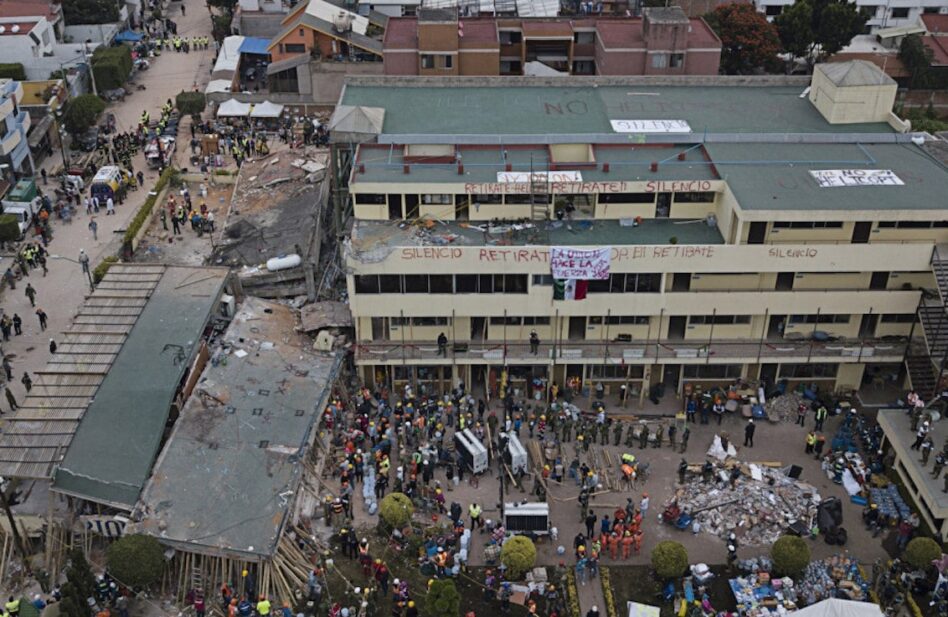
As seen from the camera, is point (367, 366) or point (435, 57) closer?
point (367, 366)

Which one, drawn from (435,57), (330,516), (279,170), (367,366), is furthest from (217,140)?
(330,516)

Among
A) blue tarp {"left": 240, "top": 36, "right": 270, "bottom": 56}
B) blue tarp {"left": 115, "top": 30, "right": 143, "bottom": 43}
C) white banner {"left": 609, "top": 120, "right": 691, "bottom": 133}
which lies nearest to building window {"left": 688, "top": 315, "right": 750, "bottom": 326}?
white banner {"left": 609, "top": 120, "right": 691, "bottom": 133}

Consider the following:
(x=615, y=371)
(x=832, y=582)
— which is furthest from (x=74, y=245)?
(x=832, y=582)

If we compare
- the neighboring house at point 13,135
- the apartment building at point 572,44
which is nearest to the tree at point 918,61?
the apartment building at point 572,44

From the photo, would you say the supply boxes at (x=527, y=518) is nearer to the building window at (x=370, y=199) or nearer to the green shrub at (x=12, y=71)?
the building window at (x=370, y=199)

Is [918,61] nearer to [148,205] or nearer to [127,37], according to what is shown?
[148,205]

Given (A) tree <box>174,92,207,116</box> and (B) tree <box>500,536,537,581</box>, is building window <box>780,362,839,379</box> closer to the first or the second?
(B) tree <box>500,536,537,581</box>

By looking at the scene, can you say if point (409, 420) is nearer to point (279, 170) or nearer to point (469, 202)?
point (469, 202)
